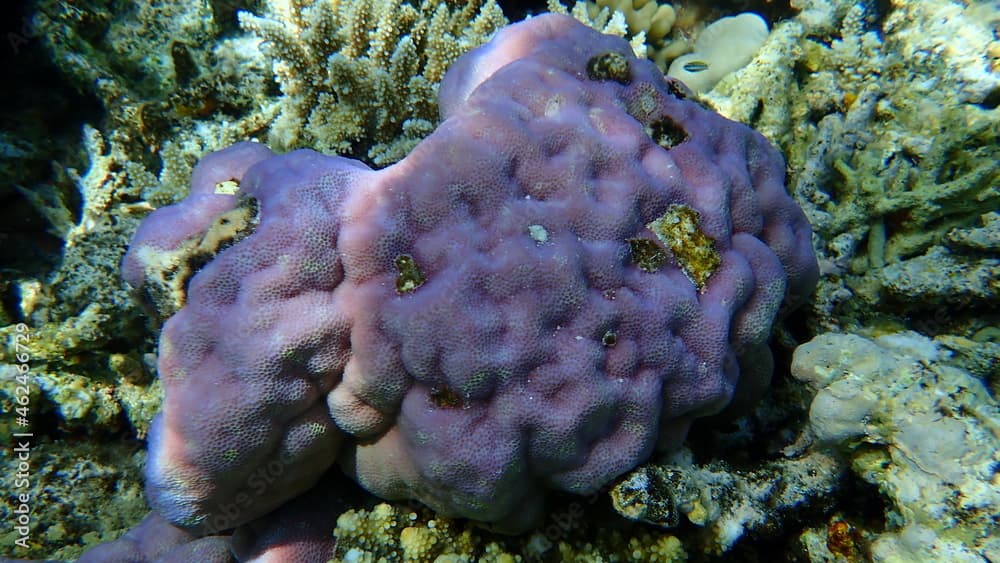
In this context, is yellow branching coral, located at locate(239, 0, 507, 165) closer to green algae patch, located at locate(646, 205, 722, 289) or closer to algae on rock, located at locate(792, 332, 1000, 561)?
green algae patch, located at locate(646, 205, 722, 289)

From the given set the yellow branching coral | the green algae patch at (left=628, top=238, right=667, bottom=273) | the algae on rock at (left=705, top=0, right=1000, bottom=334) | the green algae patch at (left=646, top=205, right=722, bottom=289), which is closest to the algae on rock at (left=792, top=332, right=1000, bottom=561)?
the algae on rock at (left=705, top=0, right=1000, bottom=334)

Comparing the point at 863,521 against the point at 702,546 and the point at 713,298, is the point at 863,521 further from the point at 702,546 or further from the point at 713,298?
the point at 713,298

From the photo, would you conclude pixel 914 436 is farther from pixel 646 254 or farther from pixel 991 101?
pixel 991 101

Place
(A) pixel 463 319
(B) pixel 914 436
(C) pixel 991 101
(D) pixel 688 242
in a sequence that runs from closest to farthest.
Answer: (A) pixel 463 319, (B) pixel 914 436, (D) pixel 688 242, (C) pixel 991 101

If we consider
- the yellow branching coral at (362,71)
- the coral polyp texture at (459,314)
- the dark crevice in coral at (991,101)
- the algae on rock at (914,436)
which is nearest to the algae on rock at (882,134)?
the dark crevice in coral at (991,101)

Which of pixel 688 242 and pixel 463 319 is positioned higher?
pixel 463 319

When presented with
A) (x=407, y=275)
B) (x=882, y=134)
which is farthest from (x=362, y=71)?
(x=882, y=134)

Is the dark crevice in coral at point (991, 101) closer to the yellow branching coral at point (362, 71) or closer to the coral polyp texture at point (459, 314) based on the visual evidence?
the coral polyp texture at point (459, 314)
